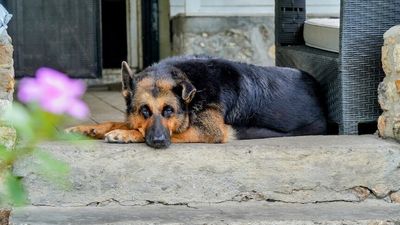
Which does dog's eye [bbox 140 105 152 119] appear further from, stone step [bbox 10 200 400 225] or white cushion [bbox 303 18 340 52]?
white cushion [bbox 303 18 340 52]

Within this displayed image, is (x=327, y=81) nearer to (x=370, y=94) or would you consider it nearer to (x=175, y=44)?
(x=370, y=94)

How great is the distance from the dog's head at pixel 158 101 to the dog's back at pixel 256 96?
0.34ft

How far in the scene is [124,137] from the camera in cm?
345

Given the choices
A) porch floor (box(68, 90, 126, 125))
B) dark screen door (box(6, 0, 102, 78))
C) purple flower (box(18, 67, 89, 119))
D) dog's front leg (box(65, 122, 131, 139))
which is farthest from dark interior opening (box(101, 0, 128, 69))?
purple flower (box(18, 67, 89, 119))

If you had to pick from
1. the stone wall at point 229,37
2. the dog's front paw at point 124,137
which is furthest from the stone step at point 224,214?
the stone wall at point 229,37

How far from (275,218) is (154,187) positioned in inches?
24.9

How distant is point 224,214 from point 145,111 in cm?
66

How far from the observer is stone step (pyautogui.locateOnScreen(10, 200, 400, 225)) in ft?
10.6

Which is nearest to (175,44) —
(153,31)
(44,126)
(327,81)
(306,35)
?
(153,31)

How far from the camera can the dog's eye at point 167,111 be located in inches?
136

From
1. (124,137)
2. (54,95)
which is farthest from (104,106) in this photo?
(54,95)

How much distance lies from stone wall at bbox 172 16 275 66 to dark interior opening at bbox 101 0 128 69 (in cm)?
70

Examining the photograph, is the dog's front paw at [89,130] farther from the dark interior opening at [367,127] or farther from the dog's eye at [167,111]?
the dark interior opening at [367,127]

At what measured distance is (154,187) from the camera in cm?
343
